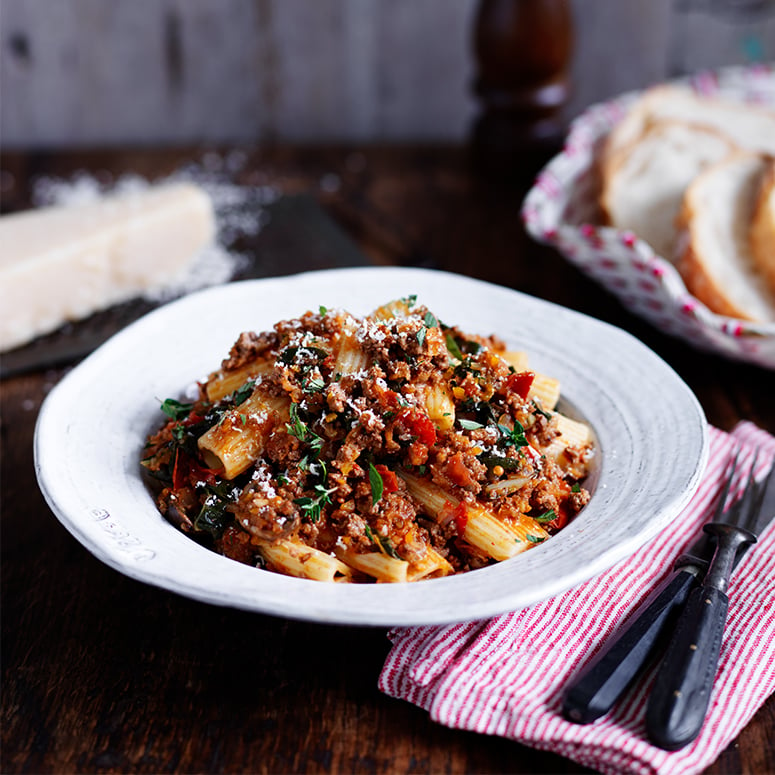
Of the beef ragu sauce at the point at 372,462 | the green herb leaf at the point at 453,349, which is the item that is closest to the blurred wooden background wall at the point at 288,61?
the green herb leaf at the point at 453,349

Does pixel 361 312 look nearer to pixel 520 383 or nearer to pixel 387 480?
pixel 520 383

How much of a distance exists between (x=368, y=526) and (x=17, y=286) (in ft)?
7.43

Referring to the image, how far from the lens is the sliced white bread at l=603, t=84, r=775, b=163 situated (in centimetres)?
444

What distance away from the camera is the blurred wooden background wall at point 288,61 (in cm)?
566

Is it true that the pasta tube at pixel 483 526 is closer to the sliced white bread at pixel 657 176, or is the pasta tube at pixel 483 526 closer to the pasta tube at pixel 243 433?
the pasta tube at pixel 243 433

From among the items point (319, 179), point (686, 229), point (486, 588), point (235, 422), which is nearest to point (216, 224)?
point (319, 179)

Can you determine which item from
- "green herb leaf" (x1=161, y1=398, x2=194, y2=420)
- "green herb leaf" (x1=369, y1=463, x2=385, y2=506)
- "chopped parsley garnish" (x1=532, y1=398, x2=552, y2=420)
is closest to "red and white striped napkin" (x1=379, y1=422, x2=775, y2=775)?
"green herb leaf" (x1=369, y1=463, x2=385, y2=506)

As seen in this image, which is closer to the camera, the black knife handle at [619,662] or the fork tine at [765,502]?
the black knife handle at [619,662]

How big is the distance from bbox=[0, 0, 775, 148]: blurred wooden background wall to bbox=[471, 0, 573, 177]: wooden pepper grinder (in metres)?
1.05

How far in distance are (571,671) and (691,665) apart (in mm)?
255

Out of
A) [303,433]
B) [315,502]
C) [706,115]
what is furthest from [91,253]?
[706,115]

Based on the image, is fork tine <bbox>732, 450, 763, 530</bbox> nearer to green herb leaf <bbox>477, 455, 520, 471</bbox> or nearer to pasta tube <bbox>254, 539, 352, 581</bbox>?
green herb leaf <bbox>477, 455, 520, 471</bbox>

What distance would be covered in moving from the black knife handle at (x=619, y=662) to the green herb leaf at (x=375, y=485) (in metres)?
0.59

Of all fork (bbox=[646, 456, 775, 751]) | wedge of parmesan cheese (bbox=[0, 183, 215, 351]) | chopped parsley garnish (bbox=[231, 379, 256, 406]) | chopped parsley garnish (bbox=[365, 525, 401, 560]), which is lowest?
wedge of parmesan cheese (bbox=[0, 183, 215, 351])
